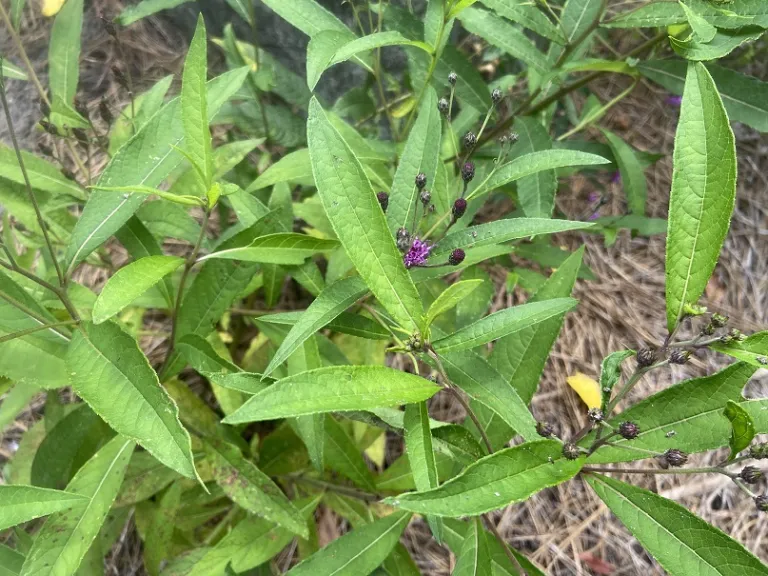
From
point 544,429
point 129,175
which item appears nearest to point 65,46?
point 129,175

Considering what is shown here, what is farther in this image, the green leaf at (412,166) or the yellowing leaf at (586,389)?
the yellowing leaf at (586,389)

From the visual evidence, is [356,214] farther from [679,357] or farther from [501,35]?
[501,35]

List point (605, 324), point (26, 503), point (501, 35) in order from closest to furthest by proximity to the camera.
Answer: point (26, 503) < point (501, 35) < point (605, 324)

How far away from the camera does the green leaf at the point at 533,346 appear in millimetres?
1298

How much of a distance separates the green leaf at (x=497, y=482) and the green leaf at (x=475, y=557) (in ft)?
1.02

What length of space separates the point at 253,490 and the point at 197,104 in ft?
2.88

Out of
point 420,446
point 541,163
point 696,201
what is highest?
point 541,163

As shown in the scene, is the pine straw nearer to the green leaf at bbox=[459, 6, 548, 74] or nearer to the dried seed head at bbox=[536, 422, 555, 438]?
the green leaf at bbox=[459, 6, 548, 74]

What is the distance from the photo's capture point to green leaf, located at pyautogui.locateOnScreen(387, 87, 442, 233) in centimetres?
120

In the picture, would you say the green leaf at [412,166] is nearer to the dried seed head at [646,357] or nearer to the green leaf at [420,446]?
the green leaf at [420,446]

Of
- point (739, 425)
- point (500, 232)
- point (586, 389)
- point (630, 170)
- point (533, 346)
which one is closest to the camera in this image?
point (739, 425)

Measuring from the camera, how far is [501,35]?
1.55 metres

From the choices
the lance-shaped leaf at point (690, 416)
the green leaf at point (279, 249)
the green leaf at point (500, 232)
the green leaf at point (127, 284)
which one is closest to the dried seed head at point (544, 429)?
the lance-shaped leaf at point (690, 416)

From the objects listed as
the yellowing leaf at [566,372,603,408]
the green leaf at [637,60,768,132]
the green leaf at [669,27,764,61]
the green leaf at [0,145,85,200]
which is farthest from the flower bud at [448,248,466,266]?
the yellowing leaf at [566,372,603,408]
